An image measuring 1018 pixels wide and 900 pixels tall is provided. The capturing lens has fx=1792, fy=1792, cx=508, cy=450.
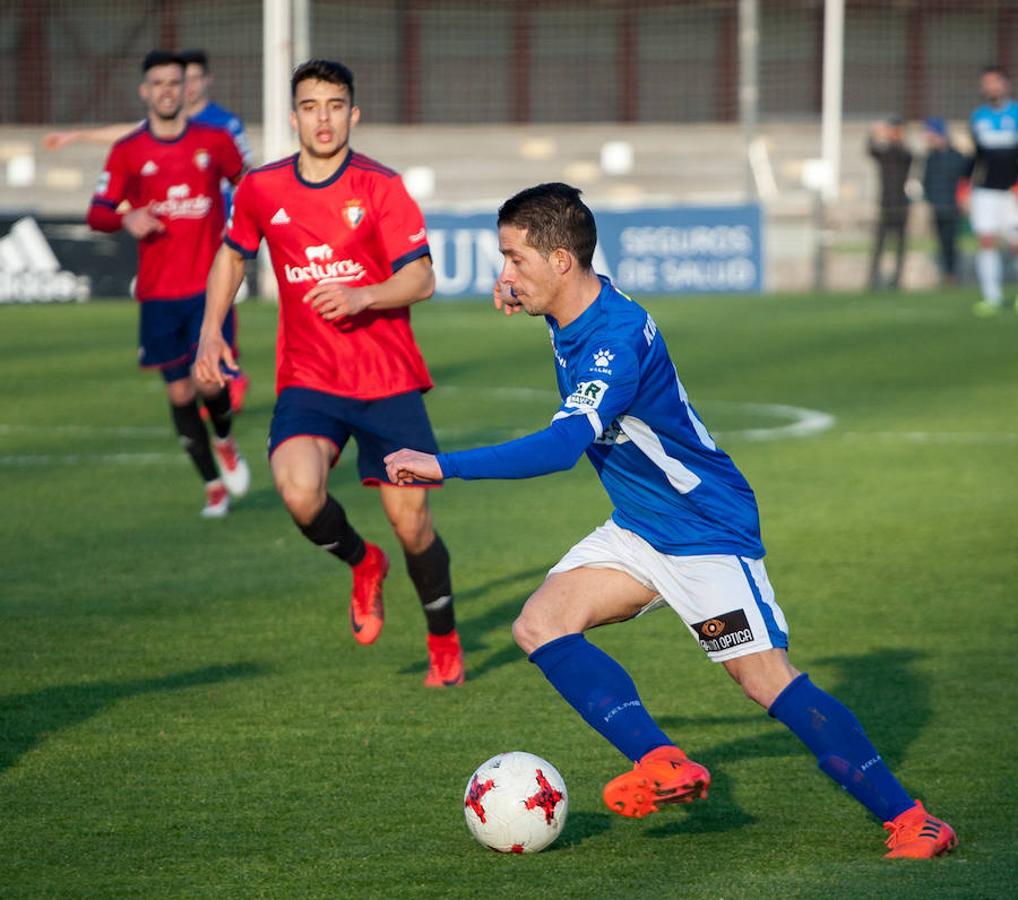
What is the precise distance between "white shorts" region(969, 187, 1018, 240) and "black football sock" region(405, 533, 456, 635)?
627 inches

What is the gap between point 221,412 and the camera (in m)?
9.82

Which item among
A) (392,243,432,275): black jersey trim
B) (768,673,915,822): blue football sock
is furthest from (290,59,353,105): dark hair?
(768,673,915,822): blue football sock

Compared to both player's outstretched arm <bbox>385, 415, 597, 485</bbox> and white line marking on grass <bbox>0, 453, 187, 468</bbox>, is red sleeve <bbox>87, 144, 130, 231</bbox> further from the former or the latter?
player's outstretched arm <bbox>385, 415, 597, 485</bbox>

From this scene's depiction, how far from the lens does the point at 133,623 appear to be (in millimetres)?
6969

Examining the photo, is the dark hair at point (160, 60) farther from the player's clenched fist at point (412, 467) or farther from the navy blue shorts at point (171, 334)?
the player's clenched fist at point (412, 467)

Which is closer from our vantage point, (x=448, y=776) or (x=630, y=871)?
(x=630, y=871)

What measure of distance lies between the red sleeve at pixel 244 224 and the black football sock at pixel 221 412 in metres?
3.42

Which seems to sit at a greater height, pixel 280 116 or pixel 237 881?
pixel 280 116

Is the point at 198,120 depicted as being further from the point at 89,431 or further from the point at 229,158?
the point at 89,431

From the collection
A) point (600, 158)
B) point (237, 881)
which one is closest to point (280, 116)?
point (600, 158)

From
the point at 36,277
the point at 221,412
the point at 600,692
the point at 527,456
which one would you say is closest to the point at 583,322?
the point at 527,456

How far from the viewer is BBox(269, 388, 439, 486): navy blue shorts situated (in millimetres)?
6270

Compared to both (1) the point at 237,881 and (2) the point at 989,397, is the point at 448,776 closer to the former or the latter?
(1) the point at 237,881

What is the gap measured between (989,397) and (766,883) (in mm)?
10204
